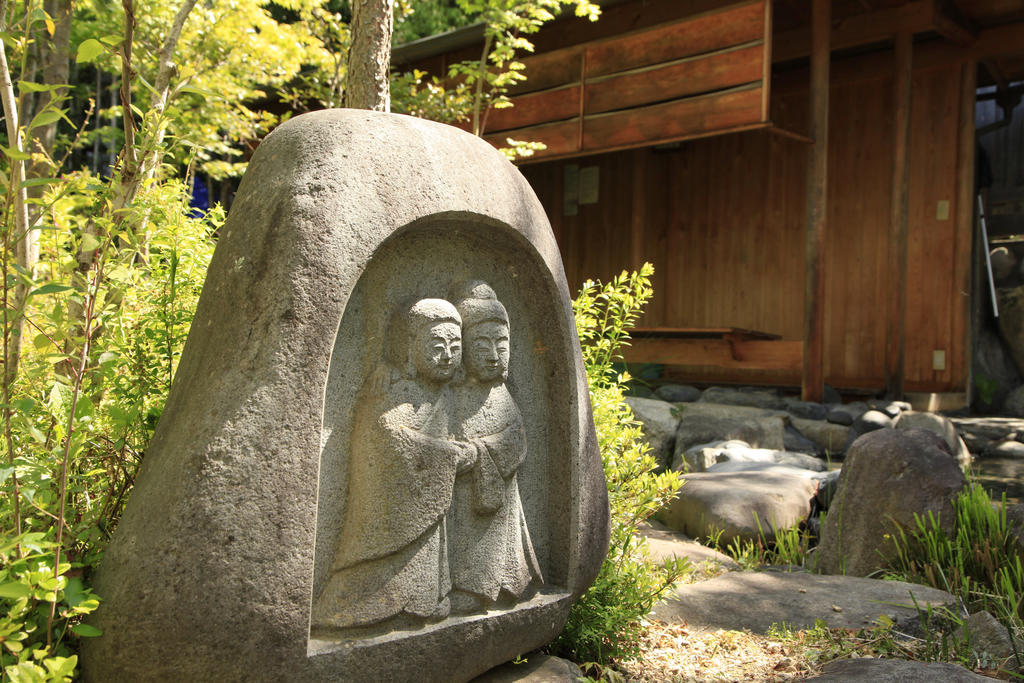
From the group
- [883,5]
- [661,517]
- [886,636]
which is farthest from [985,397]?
[886,636]

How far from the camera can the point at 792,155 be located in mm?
9719

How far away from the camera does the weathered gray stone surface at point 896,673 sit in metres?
2.43

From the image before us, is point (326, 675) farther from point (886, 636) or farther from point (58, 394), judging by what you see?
point (886, 636)

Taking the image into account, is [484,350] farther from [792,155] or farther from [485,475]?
[792,155]

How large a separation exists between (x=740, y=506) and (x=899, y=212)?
14.7 ft

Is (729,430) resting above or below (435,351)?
below

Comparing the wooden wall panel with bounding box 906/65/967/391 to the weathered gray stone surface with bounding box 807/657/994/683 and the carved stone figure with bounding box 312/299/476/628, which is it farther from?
the carved stone figure with bounding box 312/299/476/628

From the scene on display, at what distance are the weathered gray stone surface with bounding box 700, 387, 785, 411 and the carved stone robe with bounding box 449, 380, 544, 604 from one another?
19.4 feet

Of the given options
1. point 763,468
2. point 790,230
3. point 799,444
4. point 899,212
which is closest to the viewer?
point 763,468

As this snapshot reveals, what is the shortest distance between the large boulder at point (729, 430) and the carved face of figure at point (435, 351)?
4.92 m

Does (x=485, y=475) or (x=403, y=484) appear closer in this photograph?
(x=403, y=484)

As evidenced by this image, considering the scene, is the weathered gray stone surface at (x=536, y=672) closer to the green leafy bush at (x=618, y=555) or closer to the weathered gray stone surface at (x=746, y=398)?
the green leafy bush at (x=618, y=555)

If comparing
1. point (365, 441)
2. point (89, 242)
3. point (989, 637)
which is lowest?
point (989, 637)

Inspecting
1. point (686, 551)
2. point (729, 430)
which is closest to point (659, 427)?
point (729, 430)
